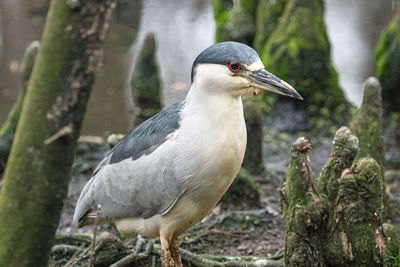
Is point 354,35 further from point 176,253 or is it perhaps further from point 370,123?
point 176,253

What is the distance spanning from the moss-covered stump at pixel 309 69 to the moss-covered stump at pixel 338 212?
566 cm

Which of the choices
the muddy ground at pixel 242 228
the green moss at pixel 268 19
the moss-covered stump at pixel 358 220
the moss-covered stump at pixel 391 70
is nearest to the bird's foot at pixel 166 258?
the muddy ground at pixel 242 228

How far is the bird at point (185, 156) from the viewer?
4.43 metres

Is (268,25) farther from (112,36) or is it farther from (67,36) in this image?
(67,36)

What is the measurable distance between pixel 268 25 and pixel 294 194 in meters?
7.21

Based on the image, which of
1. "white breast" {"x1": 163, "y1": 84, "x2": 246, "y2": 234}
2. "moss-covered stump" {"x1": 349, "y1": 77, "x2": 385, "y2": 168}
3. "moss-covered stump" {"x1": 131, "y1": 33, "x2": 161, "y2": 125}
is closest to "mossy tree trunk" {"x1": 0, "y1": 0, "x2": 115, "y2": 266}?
"white breast" {"x1": 163, "y1": 84, "x2": 246, "y2": 234}

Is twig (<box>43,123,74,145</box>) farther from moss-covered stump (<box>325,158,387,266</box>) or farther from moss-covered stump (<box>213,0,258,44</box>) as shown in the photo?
moss-covered stump (<box>213,0,258,44</box>)

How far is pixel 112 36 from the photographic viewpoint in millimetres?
15039

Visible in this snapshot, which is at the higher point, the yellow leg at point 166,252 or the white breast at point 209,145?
the white breast at point 209,145

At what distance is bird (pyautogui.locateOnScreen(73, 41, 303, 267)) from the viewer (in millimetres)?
4434

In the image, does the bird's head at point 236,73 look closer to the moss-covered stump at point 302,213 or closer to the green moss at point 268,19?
the moss-covered stump at point 302,213

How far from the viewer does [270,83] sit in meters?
4.36

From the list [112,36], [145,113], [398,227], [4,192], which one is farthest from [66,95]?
[112,36]

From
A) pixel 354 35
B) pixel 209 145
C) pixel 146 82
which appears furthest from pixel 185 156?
pixel 354 35
